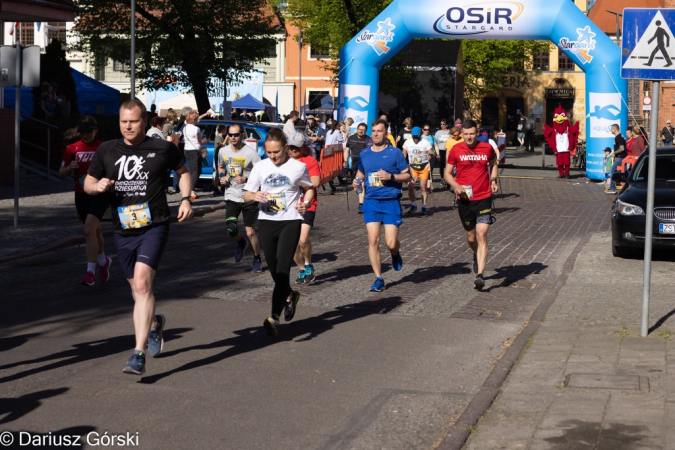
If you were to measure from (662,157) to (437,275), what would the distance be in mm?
4677

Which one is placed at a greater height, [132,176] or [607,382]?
[132,176]

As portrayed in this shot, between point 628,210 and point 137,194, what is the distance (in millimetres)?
8696

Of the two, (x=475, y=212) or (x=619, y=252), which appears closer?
(x=475, y=212)

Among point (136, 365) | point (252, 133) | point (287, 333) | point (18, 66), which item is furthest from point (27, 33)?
point (136, 365)

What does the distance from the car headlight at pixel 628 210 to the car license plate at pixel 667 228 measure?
11.9 inches

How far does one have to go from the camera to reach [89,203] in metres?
11.7

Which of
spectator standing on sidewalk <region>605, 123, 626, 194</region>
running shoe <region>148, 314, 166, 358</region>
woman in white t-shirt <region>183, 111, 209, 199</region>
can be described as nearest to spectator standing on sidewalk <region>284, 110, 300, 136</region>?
woman in white t-shirt <region>183, 111, 209, 199</region>

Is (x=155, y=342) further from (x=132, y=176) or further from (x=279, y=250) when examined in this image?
(x=279, y=250)

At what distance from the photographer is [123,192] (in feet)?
23.4

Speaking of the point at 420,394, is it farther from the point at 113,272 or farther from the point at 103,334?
the point at 113,272

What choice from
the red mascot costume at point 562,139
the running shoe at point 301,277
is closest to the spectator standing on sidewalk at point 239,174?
the running shoe at point 301,277

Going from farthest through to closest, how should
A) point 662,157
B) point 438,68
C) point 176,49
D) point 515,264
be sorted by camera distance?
1. point 438,68
2. point 176,49
3. point 662,157
4. point 515,264

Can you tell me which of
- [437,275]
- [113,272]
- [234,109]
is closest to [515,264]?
[437,275]

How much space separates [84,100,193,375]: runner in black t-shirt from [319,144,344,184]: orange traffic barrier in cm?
1609
